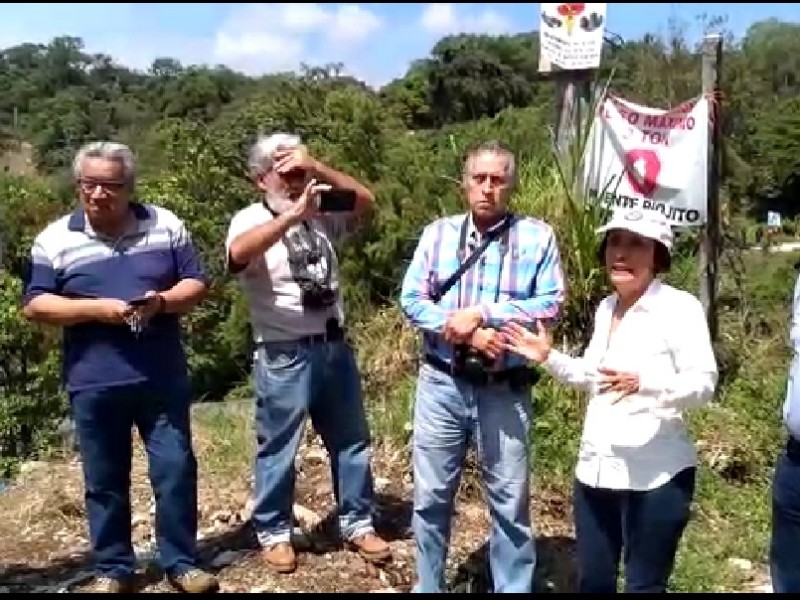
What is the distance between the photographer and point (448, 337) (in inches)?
135

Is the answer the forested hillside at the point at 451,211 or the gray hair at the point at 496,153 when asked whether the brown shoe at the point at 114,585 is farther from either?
the gray hair at the point at 496,153

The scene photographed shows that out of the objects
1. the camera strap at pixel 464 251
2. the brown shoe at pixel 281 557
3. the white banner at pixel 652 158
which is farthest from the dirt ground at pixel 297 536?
the white banner at pixel 652 158

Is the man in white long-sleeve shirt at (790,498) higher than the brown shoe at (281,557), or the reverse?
the man in white long-sleeve shirt at (790,498)

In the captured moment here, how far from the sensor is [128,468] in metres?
3.89

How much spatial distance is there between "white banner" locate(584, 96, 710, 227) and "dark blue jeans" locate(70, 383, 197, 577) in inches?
126

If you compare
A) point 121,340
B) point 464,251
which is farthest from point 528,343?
point 121,340

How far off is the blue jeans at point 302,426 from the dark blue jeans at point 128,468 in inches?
10.9

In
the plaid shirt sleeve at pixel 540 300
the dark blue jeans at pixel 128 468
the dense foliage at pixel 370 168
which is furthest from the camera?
the dense foliage at pixel 370 168

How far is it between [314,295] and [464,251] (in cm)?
63

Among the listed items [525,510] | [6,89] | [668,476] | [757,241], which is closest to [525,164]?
[757,241]

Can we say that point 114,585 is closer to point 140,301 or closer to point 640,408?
point 140,301

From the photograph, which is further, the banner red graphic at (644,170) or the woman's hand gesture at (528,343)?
the banner red graphic at (644,170)

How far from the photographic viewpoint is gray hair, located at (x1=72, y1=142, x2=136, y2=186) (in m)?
3.67

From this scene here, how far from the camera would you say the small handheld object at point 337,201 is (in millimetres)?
3951
